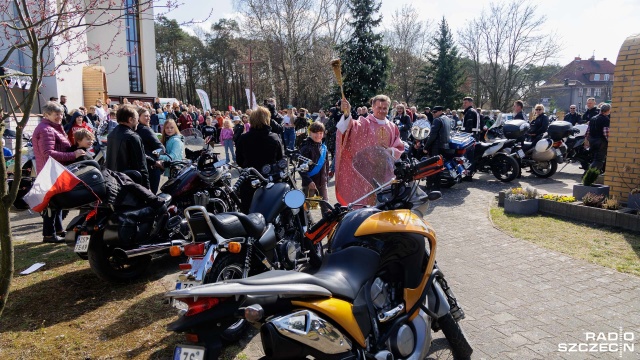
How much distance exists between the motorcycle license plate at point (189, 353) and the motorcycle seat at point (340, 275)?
0.35 meters

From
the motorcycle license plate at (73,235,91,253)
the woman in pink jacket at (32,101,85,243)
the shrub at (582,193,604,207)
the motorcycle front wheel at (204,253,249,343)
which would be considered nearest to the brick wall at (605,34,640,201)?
the shrub at (582,193,604,207)

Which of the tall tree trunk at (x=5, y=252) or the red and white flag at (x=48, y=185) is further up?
the red and white flag at (x=48, y=185)

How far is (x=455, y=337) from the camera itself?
311 centimetres

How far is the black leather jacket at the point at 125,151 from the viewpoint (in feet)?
17.9

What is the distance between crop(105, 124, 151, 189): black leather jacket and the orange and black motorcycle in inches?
121

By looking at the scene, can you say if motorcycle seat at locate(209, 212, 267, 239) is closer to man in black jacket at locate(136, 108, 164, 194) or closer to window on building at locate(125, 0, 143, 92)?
man in black jacket at locate(136, 108, 164, 194)

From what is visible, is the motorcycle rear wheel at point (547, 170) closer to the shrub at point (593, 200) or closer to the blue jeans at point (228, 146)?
the shrub at point (593, 200)

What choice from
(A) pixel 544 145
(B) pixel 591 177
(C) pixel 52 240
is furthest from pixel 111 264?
(A) pixel 544 145

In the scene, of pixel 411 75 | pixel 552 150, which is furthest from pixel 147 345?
pixel 411 75

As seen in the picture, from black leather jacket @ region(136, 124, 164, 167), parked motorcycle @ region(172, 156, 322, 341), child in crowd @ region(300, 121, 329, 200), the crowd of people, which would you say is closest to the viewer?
parked motorcycle @ region(172, 156, 322, 341)

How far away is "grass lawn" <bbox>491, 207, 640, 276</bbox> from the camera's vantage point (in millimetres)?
5285

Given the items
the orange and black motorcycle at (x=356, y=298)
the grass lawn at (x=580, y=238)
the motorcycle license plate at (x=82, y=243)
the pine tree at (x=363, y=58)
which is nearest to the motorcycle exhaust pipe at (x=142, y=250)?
the motorcycle license plate at (x=82, y=243)

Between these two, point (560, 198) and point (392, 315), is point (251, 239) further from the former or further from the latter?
point (560, 198)

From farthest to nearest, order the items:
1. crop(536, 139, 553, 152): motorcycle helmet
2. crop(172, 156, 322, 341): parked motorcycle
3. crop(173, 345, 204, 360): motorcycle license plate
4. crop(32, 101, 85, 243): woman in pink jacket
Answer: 1. crop(536, 139, 553, 152): motorcycle helmet
2. crop(32, 101, 85, 243): woman in pink jacket
3. crop(172, 156, 322, 341): parked motorcycle
4. crop(173, 345, 204, 360): motorcycle license plate
